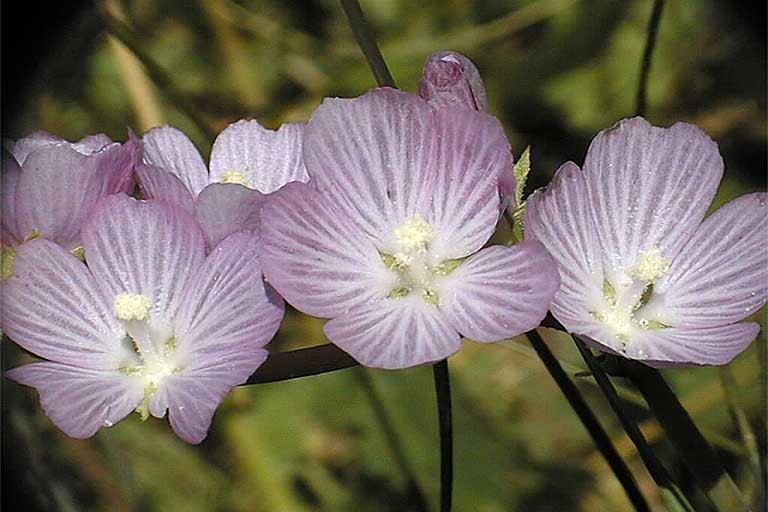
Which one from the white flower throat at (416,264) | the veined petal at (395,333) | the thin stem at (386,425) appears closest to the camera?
the veined petal at (395,333)

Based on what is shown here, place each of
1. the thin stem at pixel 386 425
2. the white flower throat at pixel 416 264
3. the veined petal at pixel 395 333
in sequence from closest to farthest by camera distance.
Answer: the veined petal at pixel 395 333
the white flower throat at pixel 416 264
the thin stem at pixel 386 425

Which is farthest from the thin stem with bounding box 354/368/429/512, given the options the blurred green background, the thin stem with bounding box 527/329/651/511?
the thin stem with bounding box 527/329/651/511

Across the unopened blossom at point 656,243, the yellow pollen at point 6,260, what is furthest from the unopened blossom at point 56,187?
the unopened blossom at point 656,243

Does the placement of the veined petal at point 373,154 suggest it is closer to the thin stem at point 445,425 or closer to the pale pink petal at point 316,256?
the pale pink petal at point 316,256

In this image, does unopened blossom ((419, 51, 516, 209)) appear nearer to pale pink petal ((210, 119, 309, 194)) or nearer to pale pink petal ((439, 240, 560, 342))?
pale pink petal ((439, 240, 560, 342))

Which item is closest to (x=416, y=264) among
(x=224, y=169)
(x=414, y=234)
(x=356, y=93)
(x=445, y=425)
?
(x=414, y=234)

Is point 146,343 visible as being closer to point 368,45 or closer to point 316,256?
point 316,256

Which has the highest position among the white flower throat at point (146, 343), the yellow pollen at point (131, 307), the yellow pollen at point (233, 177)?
the yellow pollen at point (233, 177)
